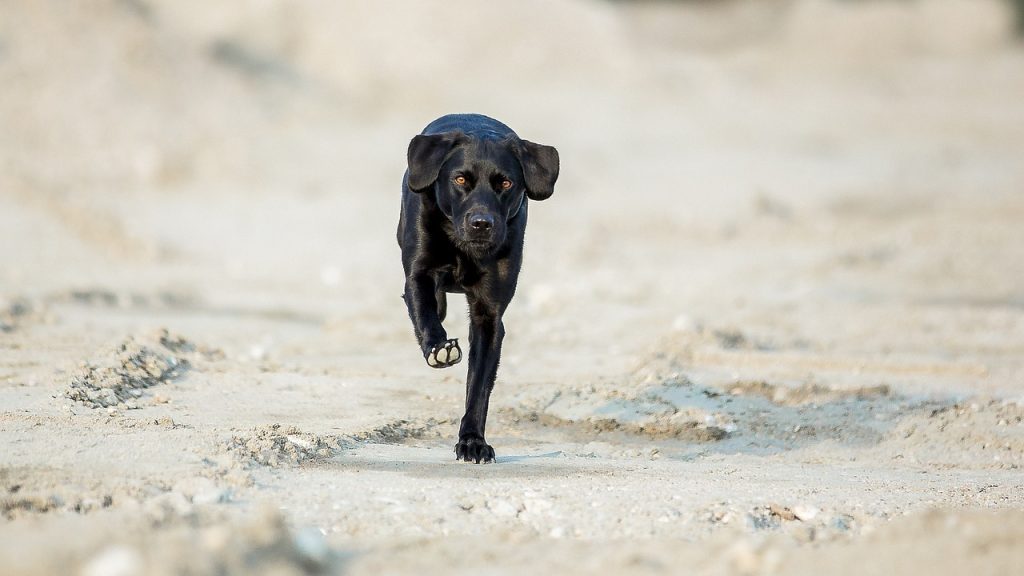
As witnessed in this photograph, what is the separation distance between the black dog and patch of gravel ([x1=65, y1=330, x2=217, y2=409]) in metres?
1.54

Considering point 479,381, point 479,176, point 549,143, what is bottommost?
point 479,381

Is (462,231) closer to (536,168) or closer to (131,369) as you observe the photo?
(536,168)

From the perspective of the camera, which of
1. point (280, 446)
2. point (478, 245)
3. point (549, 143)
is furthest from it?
point (549, 143)

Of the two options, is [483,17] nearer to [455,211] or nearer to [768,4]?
[768,4]

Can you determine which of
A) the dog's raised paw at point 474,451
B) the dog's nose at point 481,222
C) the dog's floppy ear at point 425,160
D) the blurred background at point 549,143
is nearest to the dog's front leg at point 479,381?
the dog's raised paw at point 474,451

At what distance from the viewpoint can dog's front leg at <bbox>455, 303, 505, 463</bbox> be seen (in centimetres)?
595

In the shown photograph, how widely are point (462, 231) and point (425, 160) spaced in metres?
0.46

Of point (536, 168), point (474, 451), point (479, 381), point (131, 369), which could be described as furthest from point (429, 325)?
point (131, 369)

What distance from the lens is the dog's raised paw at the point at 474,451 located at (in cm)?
591

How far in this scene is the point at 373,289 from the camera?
13.1 m

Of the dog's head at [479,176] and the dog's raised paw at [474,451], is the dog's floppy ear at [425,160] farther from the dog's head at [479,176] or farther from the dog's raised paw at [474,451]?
the dog's raised paw at [474,451]

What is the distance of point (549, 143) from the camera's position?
21.4 metres

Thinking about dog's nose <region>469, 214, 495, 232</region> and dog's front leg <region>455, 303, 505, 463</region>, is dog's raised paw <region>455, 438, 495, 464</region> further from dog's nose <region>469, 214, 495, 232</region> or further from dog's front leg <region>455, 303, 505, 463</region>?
dog's nose <region>469, 214, 495, 232</region>

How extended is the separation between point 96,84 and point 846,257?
1250cm
